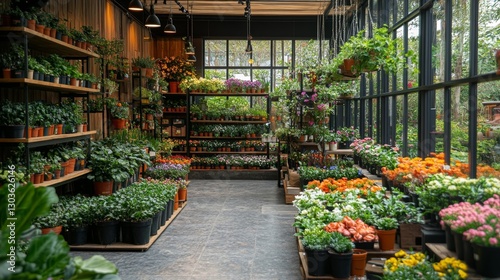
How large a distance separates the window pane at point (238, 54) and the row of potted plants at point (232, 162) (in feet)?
9.71

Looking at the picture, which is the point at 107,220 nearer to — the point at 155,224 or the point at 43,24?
the point at 155,224

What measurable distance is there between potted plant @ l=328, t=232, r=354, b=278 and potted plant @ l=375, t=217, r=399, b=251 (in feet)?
1.41

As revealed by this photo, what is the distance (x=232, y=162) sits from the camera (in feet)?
42.2

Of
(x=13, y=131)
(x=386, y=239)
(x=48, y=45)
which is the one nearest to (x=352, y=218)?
(x=386, y=239)

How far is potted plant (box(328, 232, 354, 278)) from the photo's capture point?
4305 millimetres

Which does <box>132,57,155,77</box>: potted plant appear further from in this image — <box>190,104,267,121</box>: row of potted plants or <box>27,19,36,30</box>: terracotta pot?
<box>27,19,36,30</box>: terracotta pot

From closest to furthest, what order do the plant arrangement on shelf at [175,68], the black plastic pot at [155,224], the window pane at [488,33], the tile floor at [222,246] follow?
the window pane at [488,33] → the tile floor at [222,246] → the black plastic pot at [155,224] → the plant arrangement on shelf at [175,68]

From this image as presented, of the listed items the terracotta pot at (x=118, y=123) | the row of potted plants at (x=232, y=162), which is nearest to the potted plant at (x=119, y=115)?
the terracotta pot at (x=118, y=123)

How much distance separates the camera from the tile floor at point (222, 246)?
5160 mm

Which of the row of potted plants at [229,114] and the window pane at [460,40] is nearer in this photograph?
the window pane at [460,40]

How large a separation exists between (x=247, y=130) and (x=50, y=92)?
6787 mm

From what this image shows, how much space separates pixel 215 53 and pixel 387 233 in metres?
10.6

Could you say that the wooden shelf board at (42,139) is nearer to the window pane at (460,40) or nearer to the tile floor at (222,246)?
the tile floor at (222,246)

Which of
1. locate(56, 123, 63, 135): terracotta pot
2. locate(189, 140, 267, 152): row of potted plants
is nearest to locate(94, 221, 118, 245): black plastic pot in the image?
locate(56, 123, 63, 135): terracotta pot
